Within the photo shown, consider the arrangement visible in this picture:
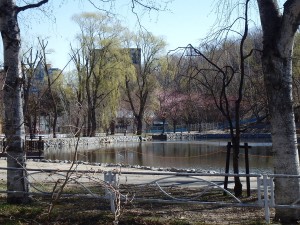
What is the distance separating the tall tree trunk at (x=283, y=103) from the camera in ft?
22.3

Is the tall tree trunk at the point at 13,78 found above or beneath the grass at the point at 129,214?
above

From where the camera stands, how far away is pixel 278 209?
22.7ft

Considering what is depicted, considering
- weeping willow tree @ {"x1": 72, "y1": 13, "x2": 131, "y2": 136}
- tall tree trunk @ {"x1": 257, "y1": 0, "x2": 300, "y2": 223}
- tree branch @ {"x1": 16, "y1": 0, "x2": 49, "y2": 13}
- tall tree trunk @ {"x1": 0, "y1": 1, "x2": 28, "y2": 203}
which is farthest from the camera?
weeping willow tree @ {"x1": 72, "y1": 13, "x2": 131, "y2": 136}

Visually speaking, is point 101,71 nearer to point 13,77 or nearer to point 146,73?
point 146,73

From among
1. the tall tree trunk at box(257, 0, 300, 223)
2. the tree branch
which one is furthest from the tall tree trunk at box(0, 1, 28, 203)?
the tall tree trunk at box(257, 0, 300, 223)

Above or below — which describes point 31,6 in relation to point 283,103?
above

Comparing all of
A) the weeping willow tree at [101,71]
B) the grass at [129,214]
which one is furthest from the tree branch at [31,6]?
the weeping willow tree at [101,71]

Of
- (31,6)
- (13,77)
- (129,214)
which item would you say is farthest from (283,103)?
(31,6)

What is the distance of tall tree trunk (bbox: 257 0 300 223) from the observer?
6.80m

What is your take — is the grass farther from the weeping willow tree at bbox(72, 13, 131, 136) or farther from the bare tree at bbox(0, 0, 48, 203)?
the weeping willow tree at bbox(72, 13, 131, 136)

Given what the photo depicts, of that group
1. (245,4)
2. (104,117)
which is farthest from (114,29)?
(245,4)

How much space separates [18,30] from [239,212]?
4.93 metres

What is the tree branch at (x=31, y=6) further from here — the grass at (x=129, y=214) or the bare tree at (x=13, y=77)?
the grass at (x=129, y=214)

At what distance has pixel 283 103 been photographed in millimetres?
6871
